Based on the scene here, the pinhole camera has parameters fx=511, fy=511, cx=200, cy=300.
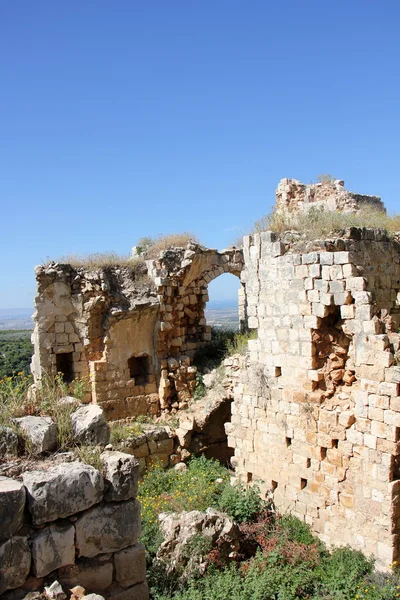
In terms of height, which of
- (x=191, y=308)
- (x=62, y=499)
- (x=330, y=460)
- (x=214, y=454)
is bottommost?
(x=214, y=454)

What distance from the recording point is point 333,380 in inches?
283

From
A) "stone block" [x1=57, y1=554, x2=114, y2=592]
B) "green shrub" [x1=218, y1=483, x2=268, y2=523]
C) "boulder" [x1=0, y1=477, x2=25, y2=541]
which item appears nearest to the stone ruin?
"green shrub" [x1=218, y1=483, x2=268, y2=523]

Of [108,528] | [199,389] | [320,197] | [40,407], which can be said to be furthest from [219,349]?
[108,528]

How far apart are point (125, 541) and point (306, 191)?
476 inches

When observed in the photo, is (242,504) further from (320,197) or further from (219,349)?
(320,197)

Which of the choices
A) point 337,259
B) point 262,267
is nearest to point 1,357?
point 262,267

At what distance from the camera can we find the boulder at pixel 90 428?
172 inches

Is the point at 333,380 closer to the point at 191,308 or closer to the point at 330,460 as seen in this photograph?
the point at 330,460

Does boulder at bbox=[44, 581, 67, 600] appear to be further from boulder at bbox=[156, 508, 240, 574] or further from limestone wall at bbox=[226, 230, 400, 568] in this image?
limestone wall at bbox=[226, 230, 400, 568]

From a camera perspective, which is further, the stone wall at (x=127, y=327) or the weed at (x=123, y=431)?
the stone wall at (x=127, y=327)

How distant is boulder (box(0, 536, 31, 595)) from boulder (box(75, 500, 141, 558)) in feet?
1.32

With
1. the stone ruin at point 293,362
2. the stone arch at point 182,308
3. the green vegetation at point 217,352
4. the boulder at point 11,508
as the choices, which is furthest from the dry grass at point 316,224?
the boulder at point 11,508

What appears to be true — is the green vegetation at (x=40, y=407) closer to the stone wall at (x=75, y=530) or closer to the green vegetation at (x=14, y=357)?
the stone wall at (x=75, y=530)

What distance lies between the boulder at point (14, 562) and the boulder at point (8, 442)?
73 cm
